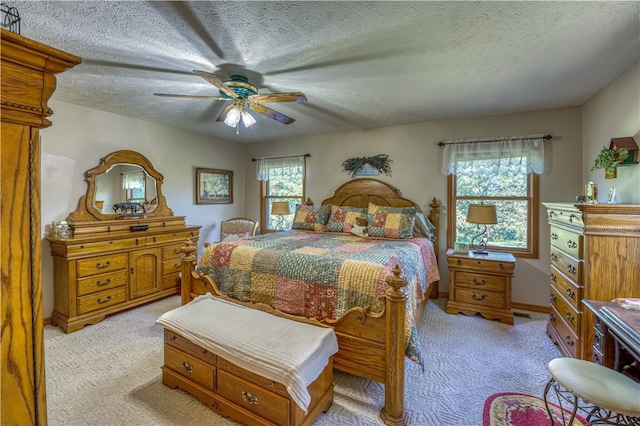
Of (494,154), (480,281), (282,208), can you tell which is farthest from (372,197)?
(480,281)

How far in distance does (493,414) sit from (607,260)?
1321mm

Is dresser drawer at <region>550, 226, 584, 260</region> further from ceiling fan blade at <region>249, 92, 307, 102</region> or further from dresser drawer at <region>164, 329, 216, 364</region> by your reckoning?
dresser drawer at <region>164, 329, 216, 364</region>

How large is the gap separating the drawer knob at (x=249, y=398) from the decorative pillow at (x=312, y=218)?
250 cm

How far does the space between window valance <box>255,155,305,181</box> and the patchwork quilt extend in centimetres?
231

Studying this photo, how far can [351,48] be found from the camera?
6.70ft

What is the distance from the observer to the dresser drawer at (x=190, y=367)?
1848mm

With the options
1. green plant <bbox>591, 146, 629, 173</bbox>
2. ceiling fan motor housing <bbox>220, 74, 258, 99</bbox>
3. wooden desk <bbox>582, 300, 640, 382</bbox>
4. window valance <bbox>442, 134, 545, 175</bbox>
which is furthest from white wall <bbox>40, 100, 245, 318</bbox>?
green plant <bbox>591, 146, 629, 173</bbox>

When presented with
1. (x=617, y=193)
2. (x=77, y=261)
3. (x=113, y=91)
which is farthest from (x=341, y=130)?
(x=77, y=261)

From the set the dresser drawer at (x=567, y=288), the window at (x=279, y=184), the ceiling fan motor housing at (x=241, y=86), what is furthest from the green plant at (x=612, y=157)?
the window at (x=279, y=184)

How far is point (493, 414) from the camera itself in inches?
71.2

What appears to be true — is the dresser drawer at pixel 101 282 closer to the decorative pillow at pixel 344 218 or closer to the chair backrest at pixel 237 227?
the chair backrest at pixel 237 227

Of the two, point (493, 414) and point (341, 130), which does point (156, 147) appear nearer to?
point (341, 130)

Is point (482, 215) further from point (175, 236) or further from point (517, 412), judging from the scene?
point (175, 236)

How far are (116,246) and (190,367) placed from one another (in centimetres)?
212
